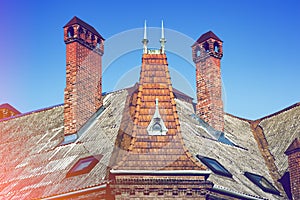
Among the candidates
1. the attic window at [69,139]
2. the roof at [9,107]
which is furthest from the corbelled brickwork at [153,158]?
the roof at [9,107]

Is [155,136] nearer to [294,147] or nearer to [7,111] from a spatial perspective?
[294,147]

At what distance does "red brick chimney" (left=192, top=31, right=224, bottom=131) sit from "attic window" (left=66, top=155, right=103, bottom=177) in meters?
7.09

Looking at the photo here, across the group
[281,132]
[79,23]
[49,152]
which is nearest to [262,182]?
[281,132]

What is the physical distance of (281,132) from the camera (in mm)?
33406

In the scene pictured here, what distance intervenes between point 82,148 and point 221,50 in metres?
9.11

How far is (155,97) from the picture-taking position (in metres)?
25.6

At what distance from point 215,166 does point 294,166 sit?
3.93m

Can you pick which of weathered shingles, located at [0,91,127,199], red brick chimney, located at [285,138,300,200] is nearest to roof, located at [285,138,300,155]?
red brick chimney, located at [285,138,300,200]

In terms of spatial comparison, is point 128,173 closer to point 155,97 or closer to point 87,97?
point 155,97

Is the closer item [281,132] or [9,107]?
[281,132]

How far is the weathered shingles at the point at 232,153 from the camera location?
26.8 m

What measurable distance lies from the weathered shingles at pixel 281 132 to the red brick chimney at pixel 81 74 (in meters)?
8.32

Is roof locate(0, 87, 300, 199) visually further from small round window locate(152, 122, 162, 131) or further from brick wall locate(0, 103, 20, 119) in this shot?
brick wall locate(0, 103, 20, 119)

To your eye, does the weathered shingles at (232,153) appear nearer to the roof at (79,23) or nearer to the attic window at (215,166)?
the attic window at (215,166)
